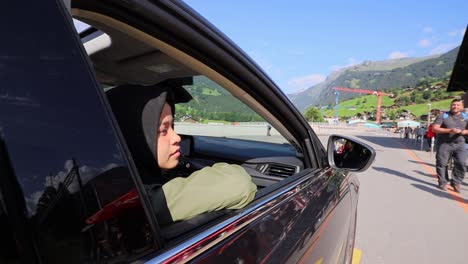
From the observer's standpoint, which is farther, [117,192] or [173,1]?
[173,1]

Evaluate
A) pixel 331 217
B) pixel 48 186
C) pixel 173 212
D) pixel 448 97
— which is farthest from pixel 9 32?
pixel 448 97

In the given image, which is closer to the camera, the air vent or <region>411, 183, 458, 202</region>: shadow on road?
the air vent

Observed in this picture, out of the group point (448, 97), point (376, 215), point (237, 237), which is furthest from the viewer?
point (448, 97)

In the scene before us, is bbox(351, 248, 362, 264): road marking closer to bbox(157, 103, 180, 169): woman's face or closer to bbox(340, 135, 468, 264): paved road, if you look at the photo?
bbox(340, 135, 468, 264): paved road

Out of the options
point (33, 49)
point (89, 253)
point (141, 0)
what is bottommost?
point (89, 253)

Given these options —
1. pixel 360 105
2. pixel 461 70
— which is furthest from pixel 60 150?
pixel 360 105

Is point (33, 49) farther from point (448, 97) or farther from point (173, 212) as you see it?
point (448, 97)

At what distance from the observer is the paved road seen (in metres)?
3.73

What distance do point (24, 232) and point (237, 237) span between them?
59cm

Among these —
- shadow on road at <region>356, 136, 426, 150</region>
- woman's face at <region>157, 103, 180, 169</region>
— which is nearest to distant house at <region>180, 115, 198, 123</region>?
woman's face at <region>157, 103, 180, 169</region>

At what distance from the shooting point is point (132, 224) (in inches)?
28.2

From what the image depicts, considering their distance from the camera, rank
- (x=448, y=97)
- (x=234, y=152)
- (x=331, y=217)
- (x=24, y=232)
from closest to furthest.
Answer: (x=24, y=232) < (x=331, y=217) < (x=234, y=152) < (x=448, y=97)

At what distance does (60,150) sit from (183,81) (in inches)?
52.7

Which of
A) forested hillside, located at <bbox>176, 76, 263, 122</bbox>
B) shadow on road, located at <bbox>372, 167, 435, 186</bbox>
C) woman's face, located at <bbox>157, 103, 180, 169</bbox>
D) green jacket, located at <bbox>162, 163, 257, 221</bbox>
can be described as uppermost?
forested hillside, located at <bbox>176, 76, 263, 122</bbox>
